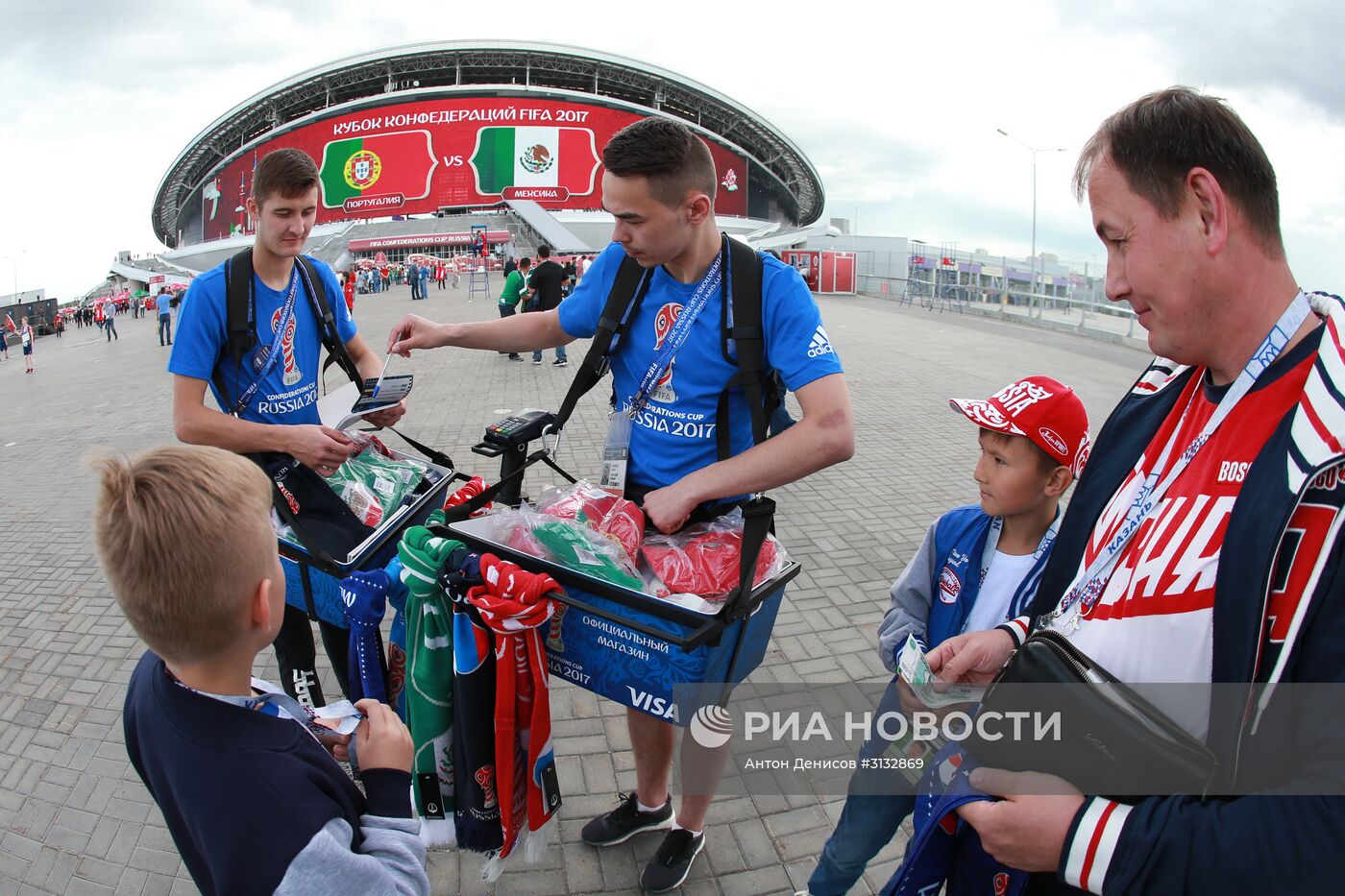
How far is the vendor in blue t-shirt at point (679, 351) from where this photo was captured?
206 centimetres

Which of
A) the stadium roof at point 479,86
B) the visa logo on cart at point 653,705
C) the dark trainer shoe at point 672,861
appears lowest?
the dark trainer shoe at point 672,861

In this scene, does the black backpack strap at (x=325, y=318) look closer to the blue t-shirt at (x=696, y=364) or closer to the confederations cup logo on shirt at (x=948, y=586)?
the blue t-shirt at (x=696, y=364)

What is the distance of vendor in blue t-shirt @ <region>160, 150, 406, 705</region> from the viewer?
8.61 ft

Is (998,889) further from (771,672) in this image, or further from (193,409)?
(193,409)

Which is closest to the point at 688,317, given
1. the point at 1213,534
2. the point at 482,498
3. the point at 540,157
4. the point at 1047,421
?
the point at 482,498

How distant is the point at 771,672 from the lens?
412 centimetres

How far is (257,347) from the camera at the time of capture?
2781mm

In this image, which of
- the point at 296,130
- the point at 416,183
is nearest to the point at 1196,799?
the point at 416,183

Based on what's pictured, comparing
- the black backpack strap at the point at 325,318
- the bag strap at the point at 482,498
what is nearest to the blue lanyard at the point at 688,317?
the bag strap at the point at 482,498

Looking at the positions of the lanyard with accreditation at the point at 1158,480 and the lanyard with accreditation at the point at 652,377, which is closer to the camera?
the lanyard with accreditation at the point at 1158,480

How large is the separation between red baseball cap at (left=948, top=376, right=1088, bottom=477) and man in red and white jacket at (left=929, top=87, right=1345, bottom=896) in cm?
66

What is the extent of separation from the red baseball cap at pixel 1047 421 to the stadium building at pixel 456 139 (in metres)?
55.2

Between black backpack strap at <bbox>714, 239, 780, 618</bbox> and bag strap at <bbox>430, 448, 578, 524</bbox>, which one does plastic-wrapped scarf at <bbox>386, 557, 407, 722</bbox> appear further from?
black backpack strap at <bbox>714, 239, 780, 618</bbox>

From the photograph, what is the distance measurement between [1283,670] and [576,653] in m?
1.51
